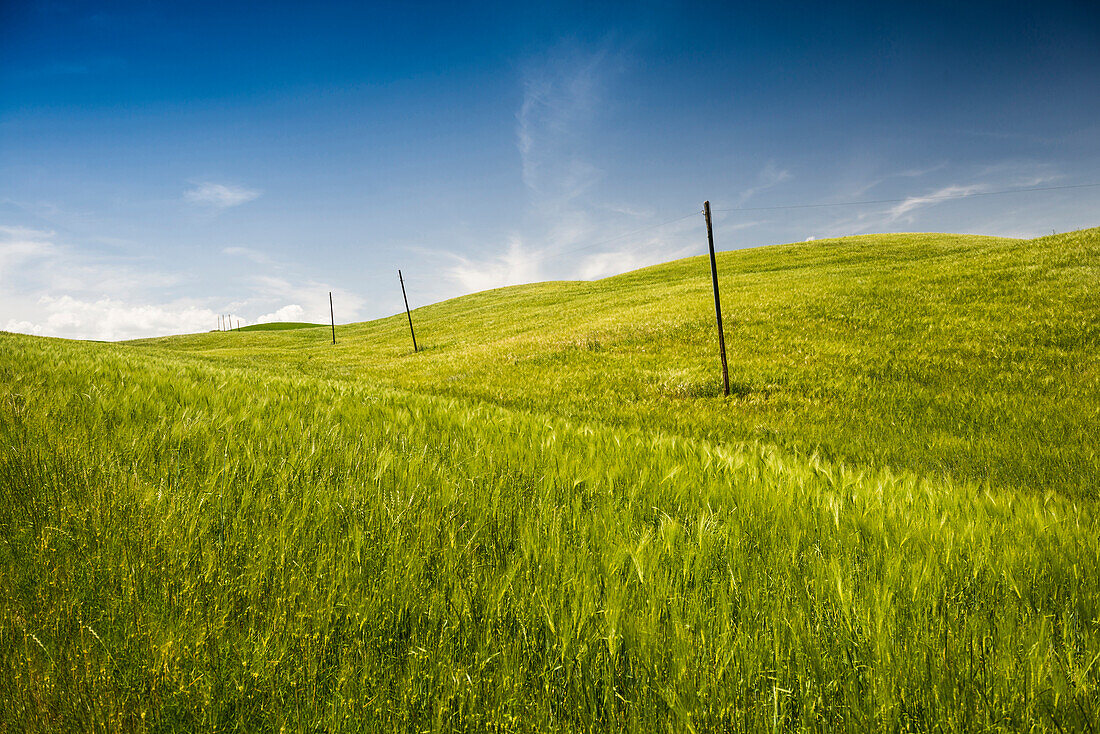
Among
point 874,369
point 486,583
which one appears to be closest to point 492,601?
point 486,583

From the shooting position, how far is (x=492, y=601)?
161 cm

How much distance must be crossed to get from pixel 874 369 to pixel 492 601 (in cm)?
1413

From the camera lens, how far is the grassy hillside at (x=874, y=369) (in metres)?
7.58

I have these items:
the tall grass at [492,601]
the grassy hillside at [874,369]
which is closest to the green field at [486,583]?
the tall grass at [492,601]

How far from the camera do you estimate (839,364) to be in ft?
41.3

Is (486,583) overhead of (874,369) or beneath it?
overhead

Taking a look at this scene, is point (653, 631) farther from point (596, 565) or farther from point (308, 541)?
point (308, 541)

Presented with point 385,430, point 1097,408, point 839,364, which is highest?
point 385,430

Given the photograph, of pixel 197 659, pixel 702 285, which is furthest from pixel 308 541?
pixel 702 285

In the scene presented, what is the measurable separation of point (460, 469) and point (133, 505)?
1627 millimetres

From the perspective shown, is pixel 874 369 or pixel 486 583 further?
pixel 874 369

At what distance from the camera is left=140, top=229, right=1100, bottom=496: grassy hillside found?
7582mm

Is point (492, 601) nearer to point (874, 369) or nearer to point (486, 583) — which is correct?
point (486, 583)

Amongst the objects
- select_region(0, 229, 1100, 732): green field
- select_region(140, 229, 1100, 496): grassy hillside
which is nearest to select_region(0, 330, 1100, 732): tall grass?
select_region(0, 229, 1100, 732): green field
